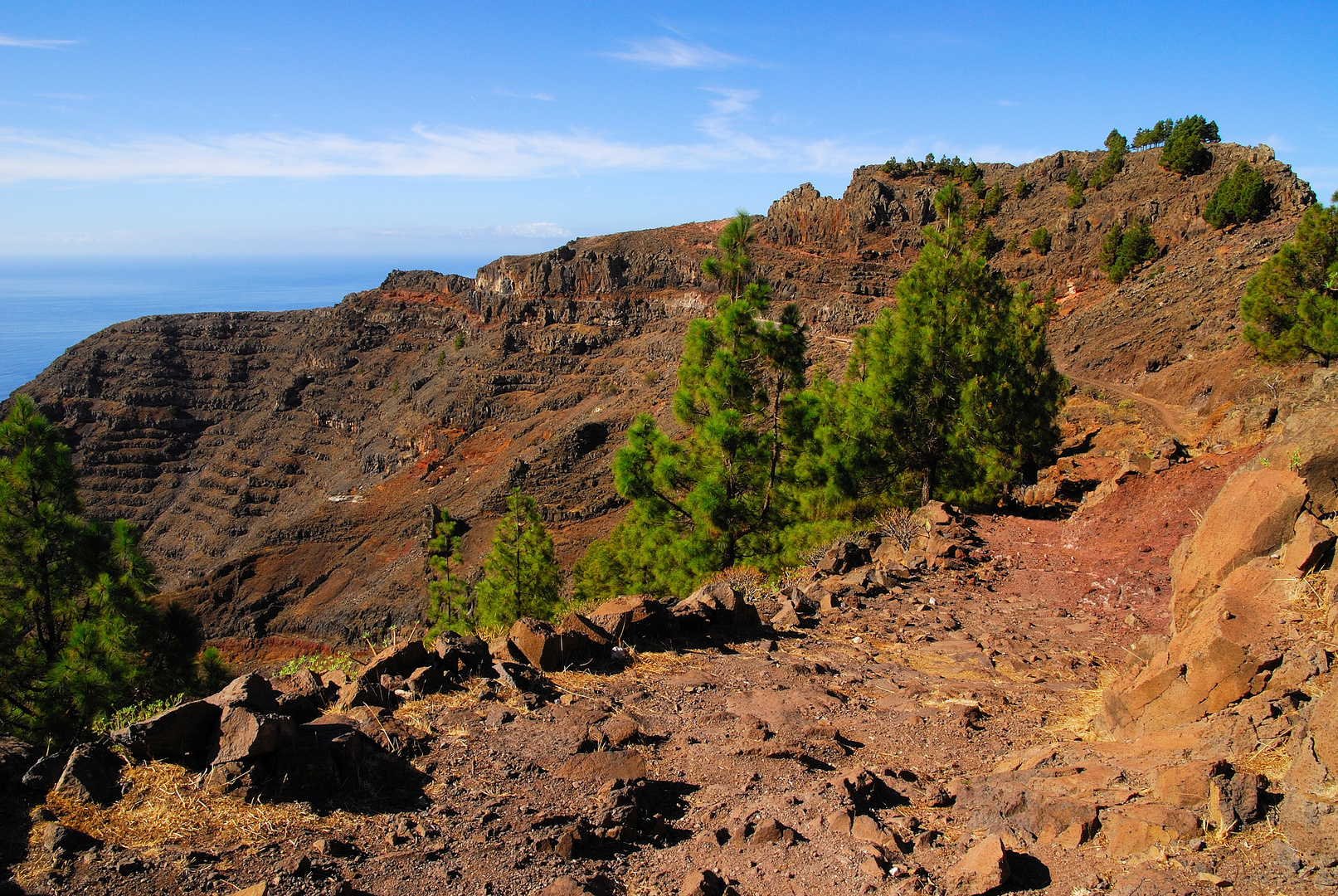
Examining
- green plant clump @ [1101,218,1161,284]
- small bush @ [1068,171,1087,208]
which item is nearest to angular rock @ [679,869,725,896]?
green plant clump @ [1101,218,1161,284]

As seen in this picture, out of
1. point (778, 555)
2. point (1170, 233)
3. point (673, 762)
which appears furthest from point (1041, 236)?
point (673, 762)

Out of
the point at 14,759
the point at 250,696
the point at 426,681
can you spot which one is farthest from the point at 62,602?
the point at 250,696

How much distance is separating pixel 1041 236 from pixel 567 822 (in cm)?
5868

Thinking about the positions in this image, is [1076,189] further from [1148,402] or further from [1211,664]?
[1211,664]

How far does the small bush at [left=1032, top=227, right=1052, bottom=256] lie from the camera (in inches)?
2062

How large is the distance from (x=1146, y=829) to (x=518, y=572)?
16151 millimetres

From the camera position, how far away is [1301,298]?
830 inches

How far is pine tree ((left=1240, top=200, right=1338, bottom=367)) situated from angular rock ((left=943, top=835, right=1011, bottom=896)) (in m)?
23.9

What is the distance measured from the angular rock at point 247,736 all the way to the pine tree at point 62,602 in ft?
33.0

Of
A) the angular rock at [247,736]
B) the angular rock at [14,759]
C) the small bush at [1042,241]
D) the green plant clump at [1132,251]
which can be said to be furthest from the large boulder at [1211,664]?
the small bush at [1042,241]

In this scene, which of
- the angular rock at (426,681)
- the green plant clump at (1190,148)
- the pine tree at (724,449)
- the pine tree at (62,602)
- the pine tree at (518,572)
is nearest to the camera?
the angular rock at (426,681)

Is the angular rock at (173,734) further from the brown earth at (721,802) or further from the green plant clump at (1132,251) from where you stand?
the green plant clump at (1132,251)

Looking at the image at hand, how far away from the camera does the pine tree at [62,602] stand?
1147 cm

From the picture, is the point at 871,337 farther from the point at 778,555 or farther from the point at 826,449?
the point at 778,555
